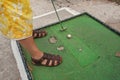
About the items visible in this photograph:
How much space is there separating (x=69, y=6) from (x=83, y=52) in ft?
5.25

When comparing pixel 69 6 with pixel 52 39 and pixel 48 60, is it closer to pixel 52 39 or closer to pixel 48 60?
pixel 52 39

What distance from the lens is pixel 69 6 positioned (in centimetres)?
393

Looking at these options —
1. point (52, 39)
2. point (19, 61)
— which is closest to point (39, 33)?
point (52, 39)

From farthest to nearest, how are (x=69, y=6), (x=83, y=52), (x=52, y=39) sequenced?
(x=69, y=6) → (x=52, y=39) → (x=83, y=52)

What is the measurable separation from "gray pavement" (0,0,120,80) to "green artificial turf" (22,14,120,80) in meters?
0.23

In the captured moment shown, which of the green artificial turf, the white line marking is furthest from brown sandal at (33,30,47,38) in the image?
the white line marking

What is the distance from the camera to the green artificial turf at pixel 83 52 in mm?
2205

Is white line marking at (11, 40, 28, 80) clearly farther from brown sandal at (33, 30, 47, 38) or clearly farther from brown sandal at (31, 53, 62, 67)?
brown sandal at (33, 30, 47, 38)

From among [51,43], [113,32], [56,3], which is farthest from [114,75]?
[56,3]

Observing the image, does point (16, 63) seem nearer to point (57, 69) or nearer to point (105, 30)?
point (57, 69)

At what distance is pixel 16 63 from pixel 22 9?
2.92 ft

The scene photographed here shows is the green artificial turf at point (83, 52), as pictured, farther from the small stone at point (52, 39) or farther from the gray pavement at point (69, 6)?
the gray pavement at point (69, 6)

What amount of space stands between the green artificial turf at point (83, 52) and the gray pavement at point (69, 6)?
230mm

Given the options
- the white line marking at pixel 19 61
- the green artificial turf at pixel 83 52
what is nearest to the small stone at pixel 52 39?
the green artificial turf at pixel 83 52
